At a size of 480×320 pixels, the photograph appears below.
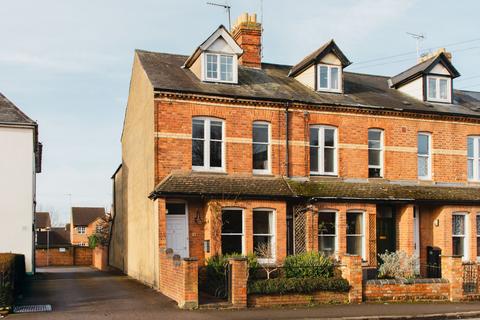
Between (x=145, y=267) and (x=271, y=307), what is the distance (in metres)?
7.81

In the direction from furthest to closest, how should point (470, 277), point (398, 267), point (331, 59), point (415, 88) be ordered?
point (415, 88), point (331, 59), point (398, 267), point (470, 277)

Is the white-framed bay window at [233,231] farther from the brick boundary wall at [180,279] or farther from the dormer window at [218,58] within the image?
the dormer window at [218,58]

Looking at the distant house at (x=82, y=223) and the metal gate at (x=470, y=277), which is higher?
the metal gate at (x=470, y=277)

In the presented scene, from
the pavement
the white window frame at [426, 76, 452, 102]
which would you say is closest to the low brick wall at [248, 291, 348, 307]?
the pavement

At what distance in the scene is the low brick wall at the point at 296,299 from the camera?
57.7 ft

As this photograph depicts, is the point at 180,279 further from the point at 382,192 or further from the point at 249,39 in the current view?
the point at 249,39

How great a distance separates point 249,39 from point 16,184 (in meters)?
11.8

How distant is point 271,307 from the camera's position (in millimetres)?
17578

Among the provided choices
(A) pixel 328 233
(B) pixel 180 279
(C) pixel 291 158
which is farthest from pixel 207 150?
(B) pixel 180 279

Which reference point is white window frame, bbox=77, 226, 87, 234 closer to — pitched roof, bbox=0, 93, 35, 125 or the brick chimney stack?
pitched roof, bbox=0, 93, 35, 125

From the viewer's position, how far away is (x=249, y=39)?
27547 mm

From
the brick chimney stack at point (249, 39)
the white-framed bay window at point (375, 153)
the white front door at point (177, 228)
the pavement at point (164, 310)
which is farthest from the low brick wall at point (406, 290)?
the brick chimney stack at point (249, 39)

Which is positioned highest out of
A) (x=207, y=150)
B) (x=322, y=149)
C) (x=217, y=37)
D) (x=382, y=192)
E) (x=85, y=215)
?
(x=217, y=37)

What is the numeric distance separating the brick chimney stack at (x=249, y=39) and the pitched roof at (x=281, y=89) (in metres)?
0.55
